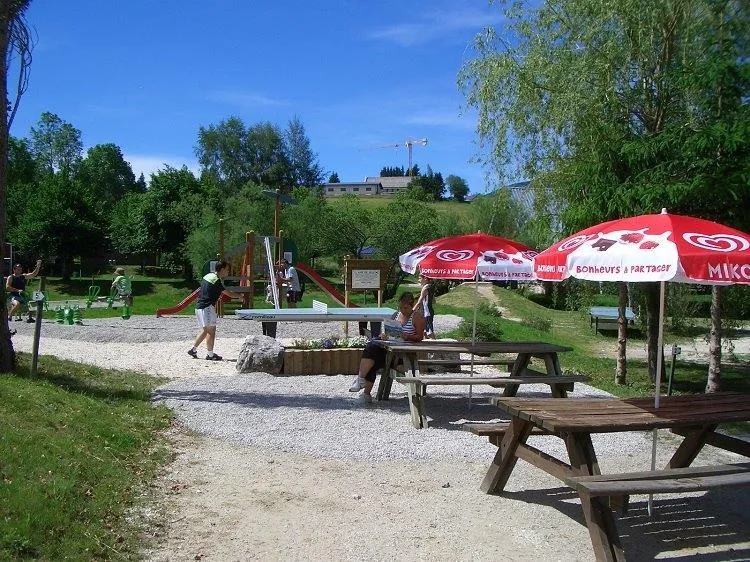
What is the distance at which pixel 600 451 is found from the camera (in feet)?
24.9

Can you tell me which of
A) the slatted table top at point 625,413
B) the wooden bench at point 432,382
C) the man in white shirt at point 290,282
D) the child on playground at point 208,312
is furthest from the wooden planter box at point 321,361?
the man in white shirt at point 290,282

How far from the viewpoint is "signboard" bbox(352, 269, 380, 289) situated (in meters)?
16.8

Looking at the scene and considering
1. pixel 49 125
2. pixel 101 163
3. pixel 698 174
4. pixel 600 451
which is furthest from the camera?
pixel 101 163

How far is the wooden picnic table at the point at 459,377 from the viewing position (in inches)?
333

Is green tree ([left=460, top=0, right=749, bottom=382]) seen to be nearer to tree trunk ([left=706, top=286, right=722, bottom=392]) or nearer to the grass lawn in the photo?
tree trunk ([left=706, top=286, right=722, bottom=392])

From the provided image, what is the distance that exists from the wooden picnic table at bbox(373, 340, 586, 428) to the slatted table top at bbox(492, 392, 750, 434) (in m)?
2.70

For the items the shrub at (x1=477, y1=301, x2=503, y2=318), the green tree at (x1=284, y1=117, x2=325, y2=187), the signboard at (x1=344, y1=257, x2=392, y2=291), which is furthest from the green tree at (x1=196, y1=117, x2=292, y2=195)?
the signboard at (x1=344, y1=257, x2=392, y2=291)

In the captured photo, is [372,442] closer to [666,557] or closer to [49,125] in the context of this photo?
[666,557]

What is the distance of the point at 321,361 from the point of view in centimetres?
1216

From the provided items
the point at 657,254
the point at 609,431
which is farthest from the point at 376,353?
the point at 657,254

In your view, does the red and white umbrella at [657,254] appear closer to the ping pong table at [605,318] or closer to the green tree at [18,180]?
the ping pong table at [605,318]

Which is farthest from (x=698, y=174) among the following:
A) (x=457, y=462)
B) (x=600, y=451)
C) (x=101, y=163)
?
(x=101, y=163)

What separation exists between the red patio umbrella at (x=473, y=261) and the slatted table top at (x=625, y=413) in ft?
9.40

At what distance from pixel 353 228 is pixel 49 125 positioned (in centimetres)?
5689
